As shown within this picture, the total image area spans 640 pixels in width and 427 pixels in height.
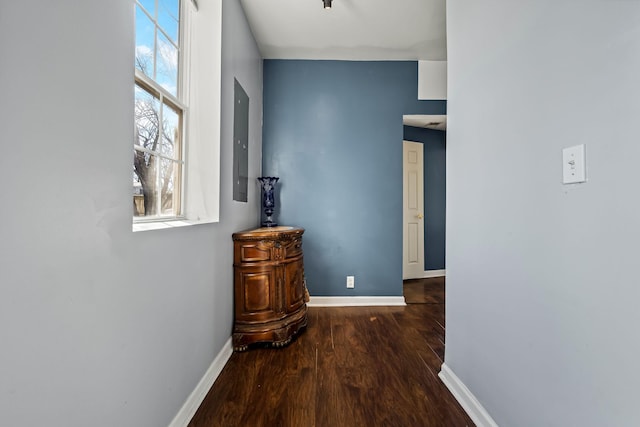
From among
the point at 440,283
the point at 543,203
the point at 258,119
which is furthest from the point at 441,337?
the point at 258,119

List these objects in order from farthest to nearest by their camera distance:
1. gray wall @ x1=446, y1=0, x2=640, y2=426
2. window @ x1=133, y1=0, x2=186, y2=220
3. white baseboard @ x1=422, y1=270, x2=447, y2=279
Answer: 1. white baseboard @ x1=422, y1=270, x2=447, y2=279
2. window @ x1=133, y1=0, x2=186, y2=220
3. gray wall @ x1=446, y1=0, x2=640, y2=426

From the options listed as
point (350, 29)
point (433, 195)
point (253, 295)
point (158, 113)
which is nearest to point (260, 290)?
point (253, 295)

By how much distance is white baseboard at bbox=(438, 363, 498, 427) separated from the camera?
1287 millimetres

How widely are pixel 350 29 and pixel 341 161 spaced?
1.26 metres

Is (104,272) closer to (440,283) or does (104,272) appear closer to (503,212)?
(503,212)

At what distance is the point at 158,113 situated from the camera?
141 cm

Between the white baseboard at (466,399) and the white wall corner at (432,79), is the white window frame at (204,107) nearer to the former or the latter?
the white baseboard at (466,399)

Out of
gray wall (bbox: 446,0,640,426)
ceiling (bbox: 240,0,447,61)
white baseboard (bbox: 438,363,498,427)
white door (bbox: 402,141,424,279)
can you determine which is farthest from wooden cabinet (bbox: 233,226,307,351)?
white door (bbox: 402,141,424,279)

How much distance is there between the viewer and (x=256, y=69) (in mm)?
2848

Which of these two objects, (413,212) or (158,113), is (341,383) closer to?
(158,113)

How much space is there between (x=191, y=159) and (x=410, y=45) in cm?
248

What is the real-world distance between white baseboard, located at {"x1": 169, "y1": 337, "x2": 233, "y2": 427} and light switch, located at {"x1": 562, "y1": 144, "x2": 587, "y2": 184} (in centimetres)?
182

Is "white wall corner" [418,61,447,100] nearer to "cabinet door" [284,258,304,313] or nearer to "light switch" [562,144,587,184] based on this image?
"cabinet door" [284,258,304,313]

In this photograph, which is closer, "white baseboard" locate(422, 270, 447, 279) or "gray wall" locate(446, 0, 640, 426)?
"gray wall" locate(446, 0, 640, 426)
